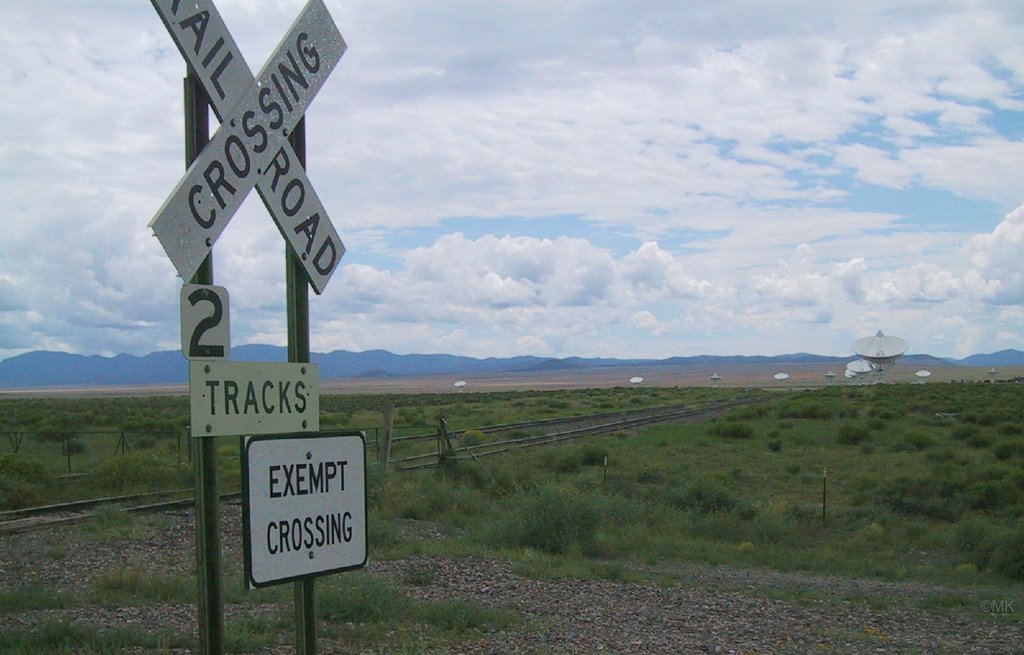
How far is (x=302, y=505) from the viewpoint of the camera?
188 inches

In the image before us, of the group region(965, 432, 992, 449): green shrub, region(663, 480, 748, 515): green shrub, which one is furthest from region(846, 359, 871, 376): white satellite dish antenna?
region(663, 480, 748, 515): green shrub

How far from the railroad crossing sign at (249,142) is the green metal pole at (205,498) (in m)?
0.09

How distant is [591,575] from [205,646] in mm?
11006

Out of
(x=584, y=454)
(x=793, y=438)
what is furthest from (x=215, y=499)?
(x=793, y=438)

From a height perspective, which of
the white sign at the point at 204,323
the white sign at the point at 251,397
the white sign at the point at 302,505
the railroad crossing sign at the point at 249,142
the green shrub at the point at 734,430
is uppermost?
the railroad crossing sign at the point at 249,142

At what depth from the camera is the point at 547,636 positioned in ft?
35.2

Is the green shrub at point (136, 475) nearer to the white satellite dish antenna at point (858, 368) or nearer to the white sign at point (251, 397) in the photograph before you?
the white sign at point (251, 397)

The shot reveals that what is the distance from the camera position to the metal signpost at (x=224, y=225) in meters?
4.53

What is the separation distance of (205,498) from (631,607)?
901 cm

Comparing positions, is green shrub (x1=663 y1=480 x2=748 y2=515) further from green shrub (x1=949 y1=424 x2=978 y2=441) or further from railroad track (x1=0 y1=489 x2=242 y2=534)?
green shrub (x1=949 y1=424 x2=978 y2=441)

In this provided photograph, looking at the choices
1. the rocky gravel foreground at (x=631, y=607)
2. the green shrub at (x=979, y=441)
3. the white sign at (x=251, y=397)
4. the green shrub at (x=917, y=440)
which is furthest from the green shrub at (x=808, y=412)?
the white sign at (x=251, y=397)

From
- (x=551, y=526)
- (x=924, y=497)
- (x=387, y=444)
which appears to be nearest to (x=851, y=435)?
(x=924, y=497)

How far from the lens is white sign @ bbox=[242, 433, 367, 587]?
4555mm

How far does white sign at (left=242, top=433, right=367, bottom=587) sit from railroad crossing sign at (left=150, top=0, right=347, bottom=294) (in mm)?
852
